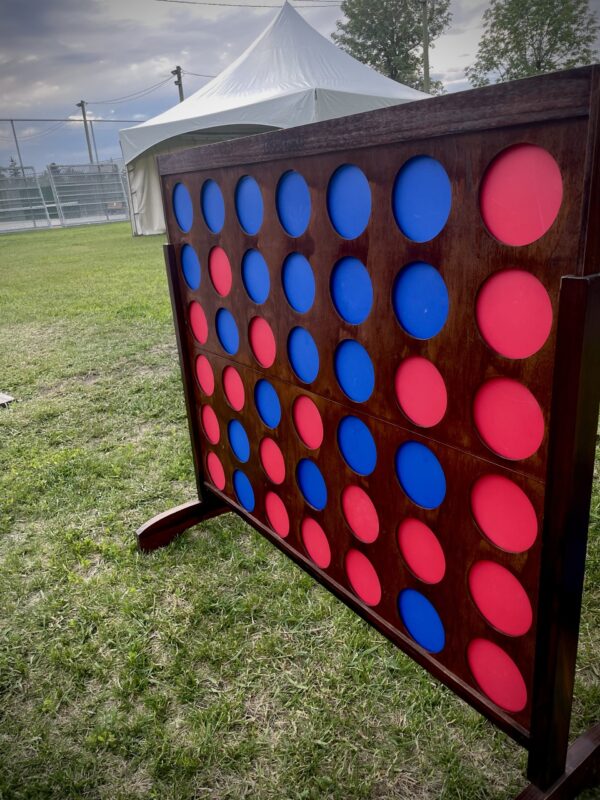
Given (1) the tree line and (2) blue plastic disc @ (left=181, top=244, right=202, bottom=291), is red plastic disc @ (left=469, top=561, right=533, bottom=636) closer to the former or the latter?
(2) blue plastic disc @ (left=181, top=244, right=202, bottom=291)

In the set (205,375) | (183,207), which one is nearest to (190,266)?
(183,207)

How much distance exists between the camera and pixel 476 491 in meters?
0.86

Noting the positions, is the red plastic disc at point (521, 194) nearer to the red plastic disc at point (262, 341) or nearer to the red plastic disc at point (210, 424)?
the red plastic disc at point (262, 341)

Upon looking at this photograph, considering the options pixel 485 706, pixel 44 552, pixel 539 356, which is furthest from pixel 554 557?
pixel 44 552

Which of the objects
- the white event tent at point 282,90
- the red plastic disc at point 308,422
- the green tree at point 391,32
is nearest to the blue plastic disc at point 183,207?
the red plastic disc at point 308,422

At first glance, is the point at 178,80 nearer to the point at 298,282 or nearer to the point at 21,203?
the point at 21,203

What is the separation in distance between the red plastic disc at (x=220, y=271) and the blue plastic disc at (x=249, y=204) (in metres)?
0.13

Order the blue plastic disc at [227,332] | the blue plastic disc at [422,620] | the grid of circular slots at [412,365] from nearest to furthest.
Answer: the grid of circular slots at [412,365] < the blue plastic disc at [422,620] < the blue plastic disc at [227,332]

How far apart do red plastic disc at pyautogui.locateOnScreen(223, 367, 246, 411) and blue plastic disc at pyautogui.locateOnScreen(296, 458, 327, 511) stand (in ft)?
0.88

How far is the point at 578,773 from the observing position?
3.22 ft

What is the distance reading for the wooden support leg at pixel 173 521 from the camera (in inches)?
68.8

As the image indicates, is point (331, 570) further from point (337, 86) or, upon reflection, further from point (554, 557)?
point (337, 86)

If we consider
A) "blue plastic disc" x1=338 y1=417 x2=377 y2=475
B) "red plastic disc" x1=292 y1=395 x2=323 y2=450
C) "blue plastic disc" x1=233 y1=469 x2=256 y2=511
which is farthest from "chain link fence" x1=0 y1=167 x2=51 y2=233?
"blue plastic disc" x1=338 y1=417 x2=377 y2=475

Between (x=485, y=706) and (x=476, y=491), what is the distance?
40cm
